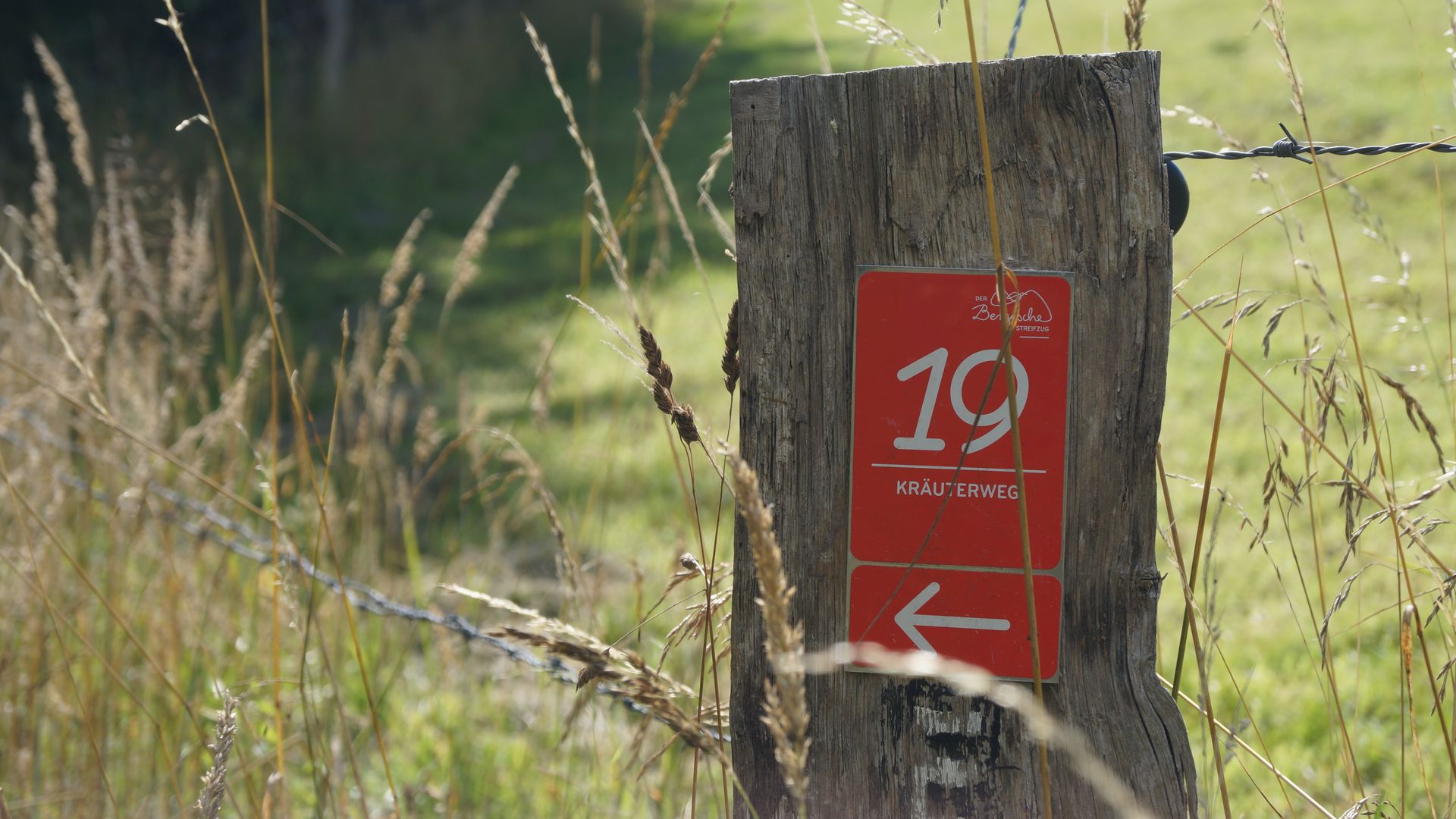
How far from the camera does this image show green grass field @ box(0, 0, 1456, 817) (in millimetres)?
1699

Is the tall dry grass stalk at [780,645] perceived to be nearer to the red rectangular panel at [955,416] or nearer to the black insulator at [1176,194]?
A: the red rectangular panel at [955,416]

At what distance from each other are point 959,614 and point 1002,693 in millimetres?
382

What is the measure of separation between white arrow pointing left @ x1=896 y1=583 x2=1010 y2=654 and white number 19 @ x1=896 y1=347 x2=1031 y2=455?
0.15m

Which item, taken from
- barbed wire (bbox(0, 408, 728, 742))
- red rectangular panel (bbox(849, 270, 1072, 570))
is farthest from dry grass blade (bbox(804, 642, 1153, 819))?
barbed wire (bbox(0, 408, 728, 742))

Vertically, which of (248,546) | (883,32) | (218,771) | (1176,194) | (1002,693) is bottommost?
(218,771)

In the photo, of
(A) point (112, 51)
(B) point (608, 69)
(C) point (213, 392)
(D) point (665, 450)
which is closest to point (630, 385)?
(D) point (665, 450)

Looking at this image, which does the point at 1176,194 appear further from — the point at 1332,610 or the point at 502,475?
the point at 502,475

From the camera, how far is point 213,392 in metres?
4.86

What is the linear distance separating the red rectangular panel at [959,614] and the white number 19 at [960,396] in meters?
0.13

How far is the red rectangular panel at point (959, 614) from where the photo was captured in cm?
104

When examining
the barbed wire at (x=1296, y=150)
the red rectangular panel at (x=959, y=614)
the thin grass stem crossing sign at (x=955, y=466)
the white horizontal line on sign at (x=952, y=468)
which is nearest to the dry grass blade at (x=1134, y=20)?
the barbed wire at (x=1296, y=150)

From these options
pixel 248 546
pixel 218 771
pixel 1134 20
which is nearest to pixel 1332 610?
pixel 1134 20

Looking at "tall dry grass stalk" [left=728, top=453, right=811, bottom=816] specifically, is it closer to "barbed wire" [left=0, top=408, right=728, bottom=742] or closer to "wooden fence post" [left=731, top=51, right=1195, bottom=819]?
"wooden fence post" [left=731, top=51, right=1195, bottom=819]

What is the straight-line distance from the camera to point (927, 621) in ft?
3.46
